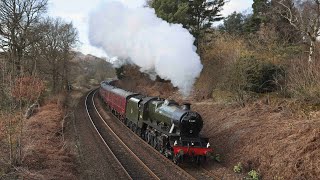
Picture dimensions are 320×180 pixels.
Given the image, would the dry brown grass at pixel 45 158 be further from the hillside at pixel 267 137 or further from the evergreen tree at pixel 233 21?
the evergreen tree at pixel 233 21

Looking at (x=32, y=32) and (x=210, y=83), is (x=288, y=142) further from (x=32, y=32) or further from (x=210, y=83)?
(x=32, y=32)

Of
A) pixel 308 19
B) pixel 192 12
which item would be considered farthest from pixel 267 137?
pixel 192 12

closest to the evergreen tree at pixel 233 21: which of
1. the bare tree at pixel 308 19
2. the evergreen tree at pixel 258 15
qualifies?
the evergreen tree at pixel 258 15

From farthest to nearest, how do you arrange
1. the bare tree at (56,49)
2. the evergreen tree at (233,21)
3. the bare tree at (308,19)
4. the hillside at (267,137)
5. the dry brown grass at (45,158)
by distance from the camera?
the evergreen tree at (233,21), the bare tree at (56,49), the bare tree at (308,19), the hillside at (267,137), the dry brown grass at (45,158)

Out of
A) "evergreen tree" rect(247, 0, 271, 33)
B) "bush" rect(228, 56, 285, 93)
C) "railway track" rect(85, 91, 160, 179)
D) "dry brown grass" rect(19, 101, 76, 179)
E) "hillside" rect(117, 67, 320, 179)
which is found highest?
"evergreen tree" rect(247, 0, 271, 33)

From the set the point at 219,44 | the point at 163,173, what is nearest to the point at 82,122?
the point at 219,44

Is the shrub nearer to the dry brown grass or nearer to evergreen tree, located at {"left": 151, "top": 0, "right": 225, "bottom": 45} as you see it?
the dry brown grass

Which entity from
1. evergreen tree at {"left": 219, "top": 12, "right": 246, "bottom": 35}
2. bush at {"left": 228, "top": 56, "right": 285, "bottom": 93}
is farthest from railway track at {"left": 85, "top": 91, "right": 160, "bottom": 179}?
evergreen tree at {"left": 219, "top": 12, "right": 246, "bottom": 35}

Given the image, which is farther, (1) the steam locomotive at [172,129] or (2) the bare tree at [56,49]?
(2) the bare tree at [56,49]

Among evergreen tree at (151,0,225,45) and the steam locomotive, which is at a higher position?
evergreen tree at (151,0,225,45)

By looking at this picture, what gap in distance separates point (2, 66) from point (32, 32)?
71.6 feet

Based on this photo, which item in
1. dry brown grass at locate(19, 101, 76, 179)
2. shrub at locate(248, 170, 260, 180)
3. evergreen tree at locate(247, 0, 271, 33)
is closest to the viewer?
dry brown grass at locate(19, 101, 76, 179)

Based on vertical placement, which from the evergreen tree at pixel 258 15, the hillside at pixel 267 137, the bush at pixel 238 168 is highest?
the evergreen tree at pixel 258 15

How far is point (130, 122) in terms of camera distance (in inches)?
1014
